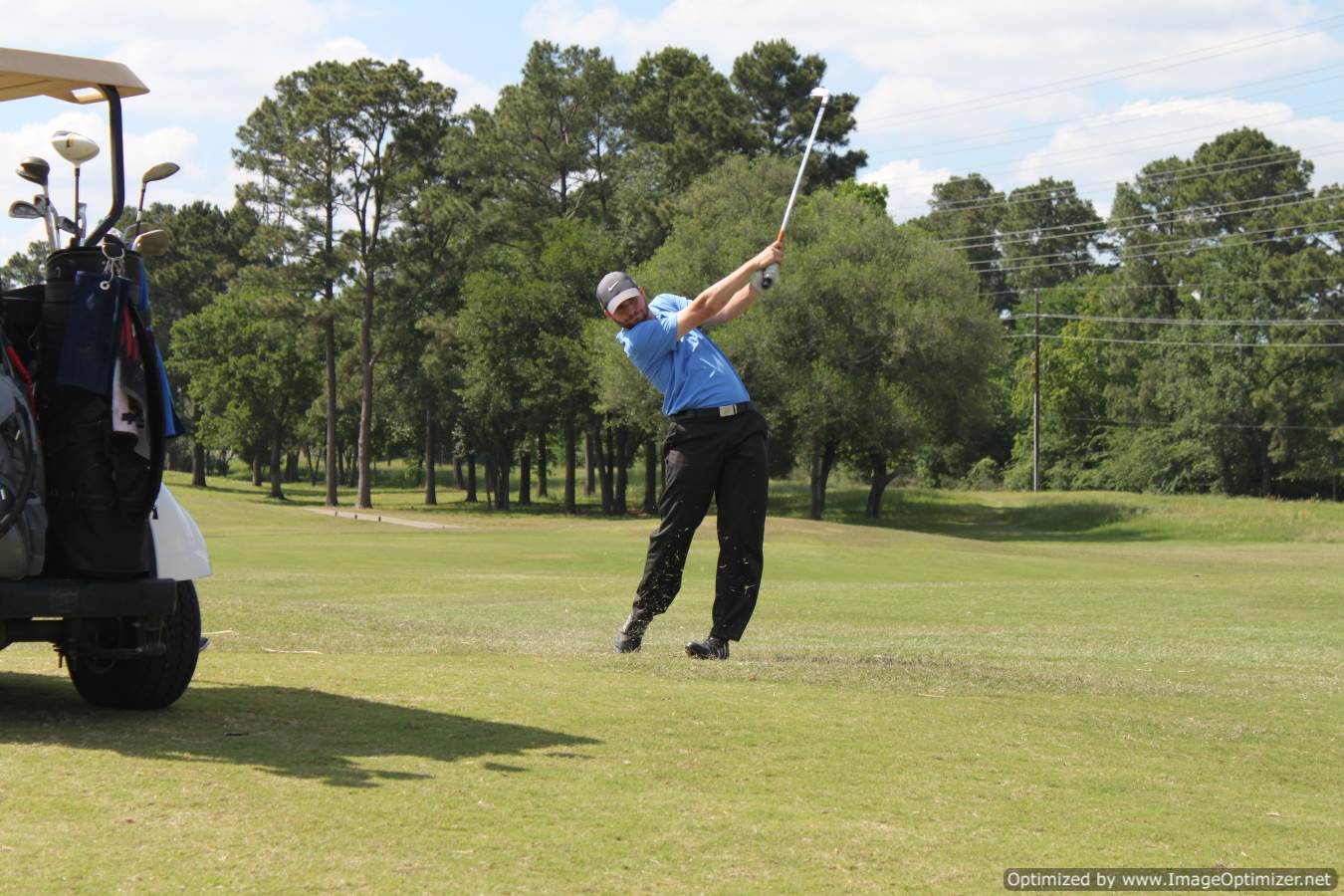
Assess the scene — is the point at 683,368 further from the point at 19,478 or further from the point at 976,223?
the point at 976,223

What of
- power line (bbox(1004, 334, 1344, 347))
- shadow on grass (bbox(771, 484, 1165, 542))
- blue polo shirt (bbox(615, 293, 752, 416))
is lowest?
shadow on grass (bbox(771, 484, 1165, 542))

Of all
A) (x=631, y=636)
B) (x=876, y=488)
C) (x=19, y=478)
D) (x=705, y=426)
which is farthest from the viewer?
(x=876, y=488)

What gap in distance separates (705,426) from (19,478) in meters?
4.79

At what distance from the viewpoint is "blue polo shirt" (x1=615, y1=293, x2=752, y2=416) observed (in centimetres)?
979

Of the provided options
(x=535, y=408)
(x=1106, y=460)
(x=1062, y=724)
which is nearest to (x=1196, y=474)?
(x=1106, y=460)

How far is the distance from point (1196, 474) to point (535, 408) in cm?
4782

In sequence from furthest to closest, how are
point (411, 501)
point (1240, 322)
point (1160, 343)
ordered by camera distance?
1. point (1160, 343)
2. point (411, 501)
3. point (1240, 322)

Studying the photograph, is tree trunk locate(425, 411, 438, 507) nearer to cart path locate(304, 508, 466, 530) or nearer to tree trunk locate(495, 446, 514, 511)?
tree trunk locate(495, 446, 514, 511)

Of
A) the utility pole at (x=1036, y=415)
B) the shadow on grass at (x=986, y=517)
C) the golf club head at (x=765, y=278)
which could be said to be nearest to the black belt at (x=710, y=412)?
the golf club head at (x=765, y=278)

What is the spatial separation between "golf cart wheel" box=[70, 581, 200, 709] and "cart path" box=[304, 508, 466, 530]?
49127mm

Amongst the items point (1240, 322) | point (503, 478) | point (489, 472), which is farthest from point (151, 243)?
point (1240, 322)

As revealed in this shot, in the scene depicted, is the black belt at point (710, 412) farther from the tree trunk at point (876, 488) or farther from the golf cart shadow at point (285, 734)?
the tree trunk at point (876, 488)

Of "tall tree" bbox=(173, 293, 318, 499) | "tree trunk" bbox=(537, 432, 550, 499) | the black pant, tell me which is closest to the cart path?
"tree trunk" bbox=(537, 432, 550, 499)

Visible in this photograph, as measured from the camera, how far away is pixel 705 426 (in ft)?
32.1
